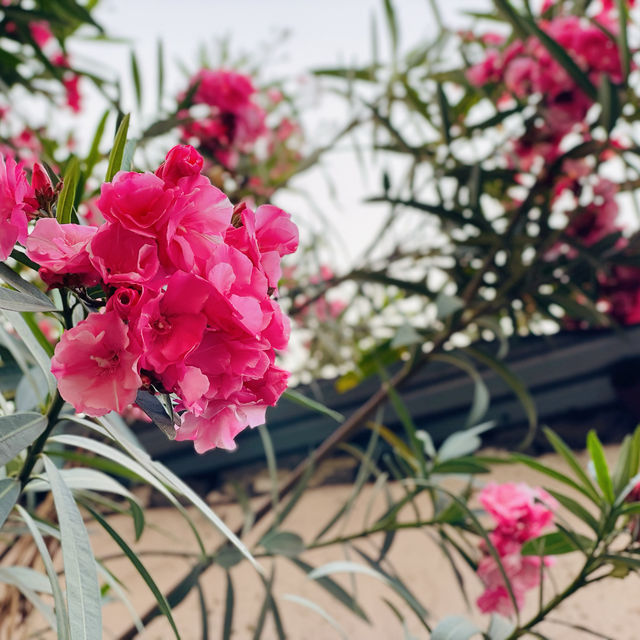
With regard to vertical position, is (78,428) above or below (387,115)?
below

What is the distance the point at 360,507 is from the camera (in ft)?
4.47

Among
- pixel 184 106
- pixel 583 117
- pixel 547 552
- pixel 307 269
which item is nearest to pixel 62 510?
pixel 547 552

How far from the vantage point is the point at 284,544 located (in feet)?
2.51

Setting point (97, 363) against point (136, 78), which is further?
point (136, 78)

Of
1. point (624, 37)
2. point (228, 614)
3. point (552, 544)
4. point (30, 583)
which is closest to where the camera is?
point (30, 583)

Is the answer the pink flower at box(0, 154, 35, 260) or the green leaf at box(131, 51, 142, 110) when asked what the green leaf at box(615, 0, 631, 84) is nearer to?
the green leaf at box(131, 51, 142, 110)

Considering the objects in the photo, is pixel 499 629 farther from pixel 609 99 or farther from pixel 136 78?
pixel 136 78

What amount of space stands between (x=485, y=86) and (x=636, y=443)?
678mm

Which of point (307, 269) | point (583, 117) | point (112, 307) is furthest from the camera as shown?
point (307, 269)

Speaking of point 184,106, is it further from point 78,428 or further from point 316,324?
point 78,428

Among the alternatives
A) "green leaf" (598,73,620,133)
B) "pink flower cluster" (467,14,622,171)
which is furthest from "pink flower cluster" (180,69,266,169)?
"green leaf" (598,73,620,133)

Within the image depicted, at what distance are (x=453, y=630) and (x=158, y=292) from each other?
18.2 inches

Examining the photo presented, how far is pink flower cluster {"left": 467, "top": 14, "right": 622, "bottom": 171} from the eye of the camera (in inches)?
39.4

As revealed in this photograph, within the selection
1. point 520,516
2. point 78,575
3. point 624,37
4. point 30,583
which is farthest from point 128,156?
point 624,37
